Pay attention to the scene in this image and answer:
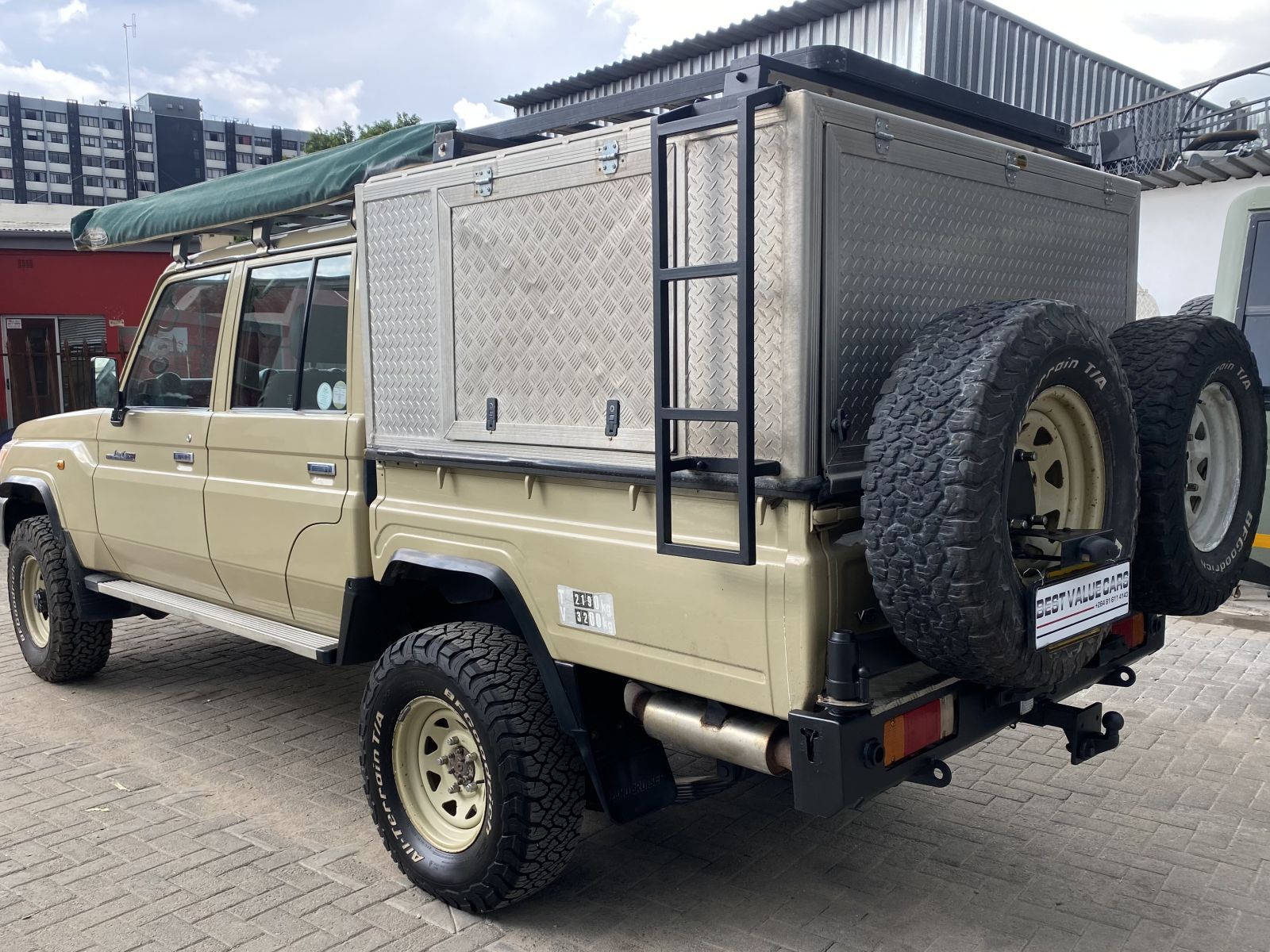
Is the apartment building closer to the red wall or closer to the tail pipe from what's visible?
the red wall

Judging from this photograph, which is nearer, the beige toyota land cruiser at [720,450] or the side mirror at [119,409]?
the beige toyota land cruiser at [720,450]

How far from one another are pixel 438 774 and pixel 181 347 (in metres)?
2.56

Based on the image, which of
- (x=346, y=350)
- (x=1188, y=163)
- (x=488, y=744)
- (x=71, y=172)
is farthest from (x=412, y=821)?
(x=71, y=172)

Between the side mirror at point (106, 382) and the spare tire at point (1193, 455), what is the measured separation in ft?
14.7

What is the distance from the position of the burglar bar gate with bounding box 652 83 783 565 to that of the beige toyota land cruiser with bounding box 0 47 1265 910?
0.04 ft

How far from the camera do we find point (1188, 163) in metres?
10.9

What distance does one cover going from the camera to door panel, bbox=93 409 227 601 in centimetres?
474

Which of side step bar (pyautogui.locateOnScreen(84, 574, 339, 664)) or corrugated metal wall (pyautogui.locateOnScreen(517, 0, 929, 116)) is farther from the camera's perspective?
corrugated metal wall (pyautogui.locateOnScreen(517, 0, 929, 116))

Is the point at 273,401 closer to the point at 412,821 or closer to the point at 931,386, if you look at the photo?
the point at 412,821

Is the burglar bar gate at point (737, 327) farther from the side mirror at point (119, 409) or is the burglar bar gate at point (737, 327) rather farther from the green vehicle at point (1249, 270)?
the green vehicle at point (1249, 270)

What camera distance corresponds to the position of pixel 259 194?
4.27 m

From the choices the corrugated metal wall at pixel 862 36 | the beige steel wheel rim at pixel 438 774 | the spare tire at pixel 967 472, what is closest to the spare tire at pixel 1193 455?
the spare tire at pixel 967 472

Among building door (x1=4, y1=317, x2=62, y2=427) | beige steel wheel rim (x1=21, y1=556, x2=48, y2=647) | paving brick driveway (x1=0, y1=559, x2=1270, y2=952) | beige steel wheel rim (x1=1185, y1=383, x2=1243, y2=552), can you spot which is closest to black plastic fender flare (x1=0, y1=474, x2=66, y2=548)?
beige steel wheel rim (x1=21, y1=556, x2=48, y2=647)

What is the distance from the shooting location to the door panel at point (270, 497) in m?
4.03
